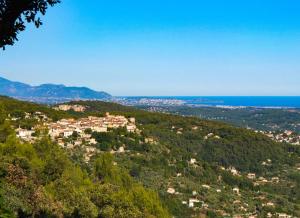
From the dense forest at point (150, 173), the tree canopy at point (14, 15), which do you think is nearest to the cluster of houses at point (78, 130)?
the dense forest at point (150, 173)

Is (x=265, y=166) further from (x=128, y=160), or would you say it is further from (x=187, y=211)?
(x=187, y=211)

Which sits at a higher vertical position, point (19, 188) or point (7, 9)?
point (7, 9)

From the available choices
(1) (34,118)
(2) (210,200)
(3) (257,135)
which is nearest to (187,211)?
(2) (210,200)

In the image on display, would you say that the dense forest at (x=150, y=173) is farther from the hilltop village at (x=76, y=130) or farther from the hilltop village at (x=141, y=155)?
the hilltop village at (x=76, y=130)

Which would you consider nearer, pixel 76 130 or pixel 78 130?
pixel 76 130

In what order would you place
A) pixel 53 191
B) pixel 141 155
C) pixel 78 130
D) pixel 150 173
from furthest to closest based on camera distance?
pixel 78 130
pixel 141 155
pixel 150 173
pixel 53 191

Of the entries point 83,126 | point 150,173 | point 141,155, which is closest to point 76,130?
point 83,126

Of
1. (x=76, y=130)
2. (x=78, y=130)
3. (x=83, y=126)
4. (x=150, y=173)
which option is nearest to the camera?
(x=150, y=173)

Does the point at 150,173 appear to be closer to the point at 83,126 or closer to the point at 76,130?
the point at 76,130

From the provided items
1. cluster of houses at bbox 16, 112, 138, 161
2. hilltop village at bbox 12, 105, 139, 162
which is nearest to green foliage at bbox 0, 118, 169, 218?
cluster of houses at bbox 16, 112, 138, 161

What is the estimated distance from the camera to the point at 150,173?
155ft

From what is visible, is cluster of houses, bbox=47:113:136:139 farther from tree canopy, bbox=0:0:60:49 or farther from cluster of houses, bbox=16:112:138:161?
tree canopy, bbox=0:0:60:49

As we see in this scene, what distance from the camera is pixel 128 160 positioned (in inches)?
1953

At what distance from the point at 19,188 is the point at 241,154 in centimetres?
4960
